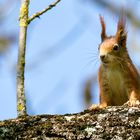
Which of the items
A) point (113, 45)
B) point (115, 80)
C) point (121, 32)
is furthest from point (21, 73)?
point (121, 32)

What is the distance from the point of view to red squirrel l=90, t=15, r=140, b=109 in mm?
4516

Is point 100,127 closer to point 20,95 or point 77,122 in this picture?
point 77,122

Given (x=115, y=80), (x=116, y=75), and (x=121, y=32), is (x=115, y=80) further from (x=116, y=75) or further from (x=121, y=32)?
(x=121, y=32)

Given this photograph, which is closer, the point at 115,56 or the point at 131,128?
the point at 131,128

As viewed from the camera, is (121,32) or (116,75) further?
(121,32)

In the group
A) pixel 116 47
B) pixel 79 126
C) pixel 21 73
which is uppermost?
pixel 116 47

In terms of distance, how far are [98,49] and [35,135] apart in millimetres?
2048

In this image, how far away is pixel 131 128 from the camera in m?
2.68

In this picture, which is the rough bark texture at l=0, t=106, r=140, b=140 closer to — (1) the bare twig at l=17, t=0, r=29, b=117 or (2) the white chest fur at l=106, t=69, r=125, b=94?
(1) the bare twig at l=17, t=0, r=29, b=117

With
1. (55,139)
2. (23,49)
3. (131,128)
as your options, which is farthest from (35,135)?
(23,49)

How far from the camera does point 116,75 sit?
4.64 m

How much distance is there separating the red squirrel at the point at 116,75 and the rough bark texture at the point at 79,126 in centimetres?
153

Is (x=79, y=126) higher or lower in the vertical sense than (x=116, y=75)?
lower

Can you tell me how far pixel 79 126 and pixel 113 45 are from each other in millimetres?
2123
